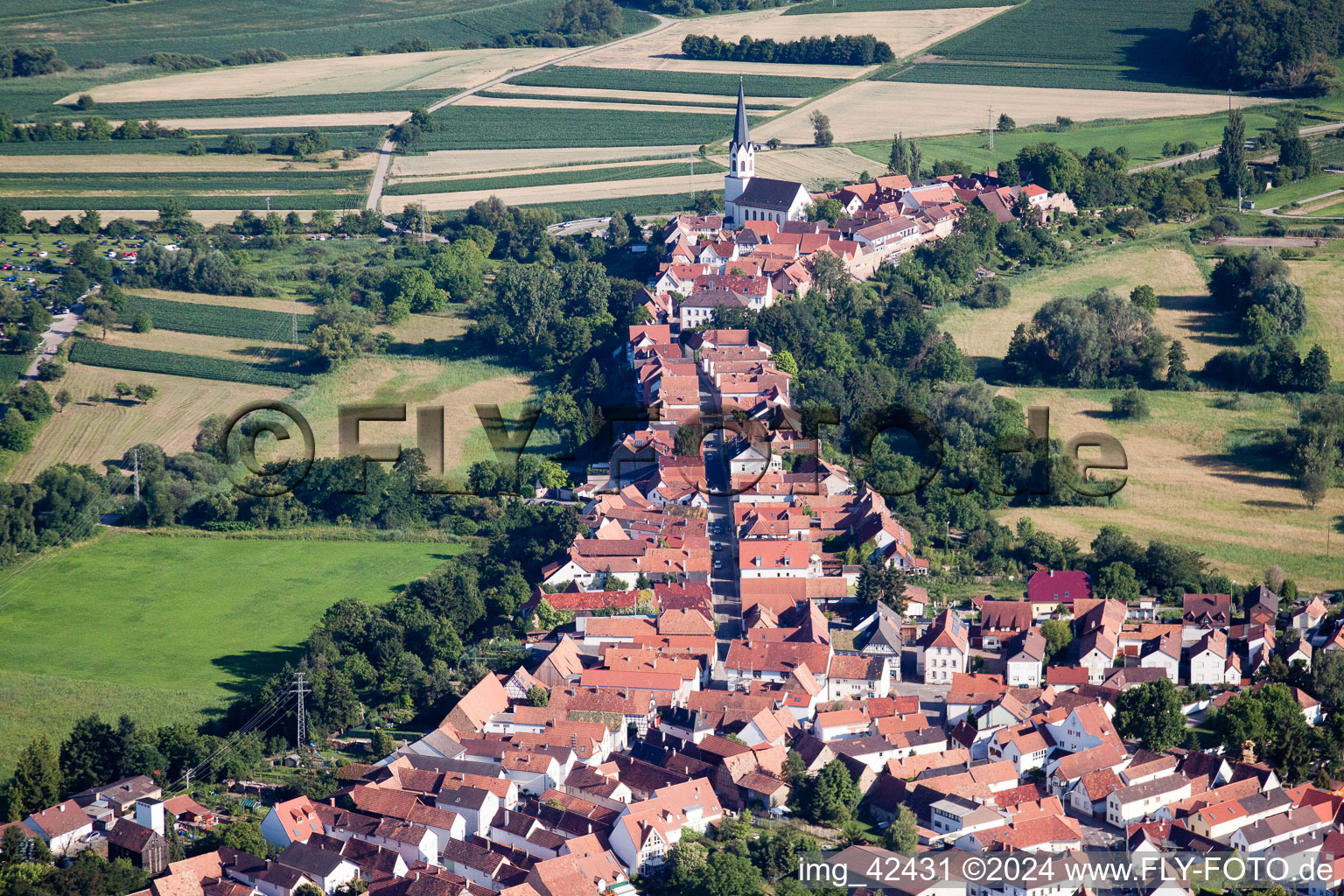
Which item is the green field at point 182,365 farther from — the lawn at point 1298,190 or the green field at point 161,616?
the lawn at point 1298,190

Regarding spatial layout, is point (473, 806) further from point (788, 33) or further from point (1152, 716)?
point (788, 33)

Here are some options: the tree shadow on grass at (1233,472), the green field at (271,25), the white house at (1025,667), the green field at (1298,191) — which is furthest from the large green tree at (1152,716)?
the green field at (271,25)

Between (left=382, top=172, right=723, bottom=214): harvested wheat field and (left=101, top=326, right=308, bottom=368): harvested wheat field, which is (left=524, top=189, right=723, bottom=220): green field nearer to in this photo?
(left=382, top=172, right=723, bottom=214): harvested wheat field

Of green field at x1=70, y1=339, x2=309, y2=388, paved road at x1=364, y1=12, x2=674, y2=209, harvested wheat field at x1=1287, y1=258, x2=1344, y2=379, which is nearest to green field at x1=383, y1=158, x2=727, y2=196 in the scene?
paved road at x1=364, y1=12, x2=674, y2=209

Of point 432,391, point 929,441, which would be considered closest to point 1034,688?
point 929,441

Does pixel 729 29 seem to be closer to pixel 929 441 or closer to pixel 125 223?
pixel 125 223

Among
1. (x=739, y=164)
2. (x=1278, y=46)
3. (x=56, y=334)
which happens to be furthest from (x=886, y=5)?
(x=56, y=334)

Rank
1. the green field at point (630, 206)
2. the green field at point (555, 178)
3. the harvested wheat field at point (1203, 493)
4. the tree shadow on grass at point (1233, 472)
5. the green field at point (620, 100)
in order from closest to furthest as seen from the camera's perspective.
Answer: the harvested wheat field at point (1203, 493)
the tree shadow on grass at point (1233, 472)
the green field at point (630, 206)
the green field at point (555, 178)
the green field at point (620, 100)
